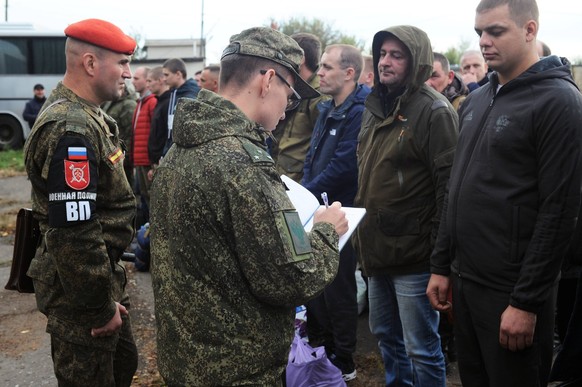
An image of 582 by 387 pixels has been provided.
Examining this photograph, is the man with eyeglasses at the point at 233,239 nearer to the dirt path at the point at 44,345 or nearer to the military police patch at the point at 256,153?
the military police patch at the point at 256,153

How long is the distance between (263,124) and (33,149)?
112cm

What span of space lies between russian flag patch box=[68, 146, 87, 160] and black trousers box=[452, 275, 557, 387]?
5.49 ft

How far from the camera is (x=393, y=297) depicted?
3342 mm

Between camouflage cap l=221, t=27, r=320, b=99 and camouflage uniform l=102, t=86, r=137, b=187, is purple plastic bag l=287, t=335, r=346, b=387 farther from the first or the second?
camouflage uniform l=102, t=86, r=137, b=187

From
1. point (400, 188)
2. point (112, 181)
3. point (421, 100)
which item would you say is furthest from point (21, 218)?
point (421, 100)

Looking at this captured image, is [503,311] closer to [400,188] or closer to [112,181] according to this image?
[400,188]

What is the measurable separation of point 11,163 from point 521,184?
45.9 feet

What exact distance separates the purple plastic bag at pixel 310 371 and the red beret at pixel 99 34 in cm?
189

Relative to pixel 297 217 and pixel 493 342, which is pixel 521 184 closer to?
pixel 493 342

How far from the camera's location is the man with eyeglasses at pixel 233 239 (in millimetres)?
1818

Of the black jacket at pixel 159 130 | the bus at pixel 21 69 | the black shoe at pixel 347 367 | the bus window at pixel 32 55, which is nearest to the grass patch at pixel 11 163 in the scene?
the bus at pixel 21 69

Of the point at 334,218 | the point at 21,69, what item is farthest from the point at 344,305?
the point at 21,69

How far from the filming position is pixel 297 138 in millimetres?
4770

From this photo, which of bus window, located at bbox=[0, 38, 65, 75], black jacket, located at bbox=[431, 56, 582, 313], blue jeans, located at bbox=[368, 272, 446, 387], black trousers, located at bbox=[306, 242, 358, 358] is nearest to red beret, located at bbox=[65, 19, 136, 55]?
black jacket, located at bbox=[431, 56, 582, 313]
